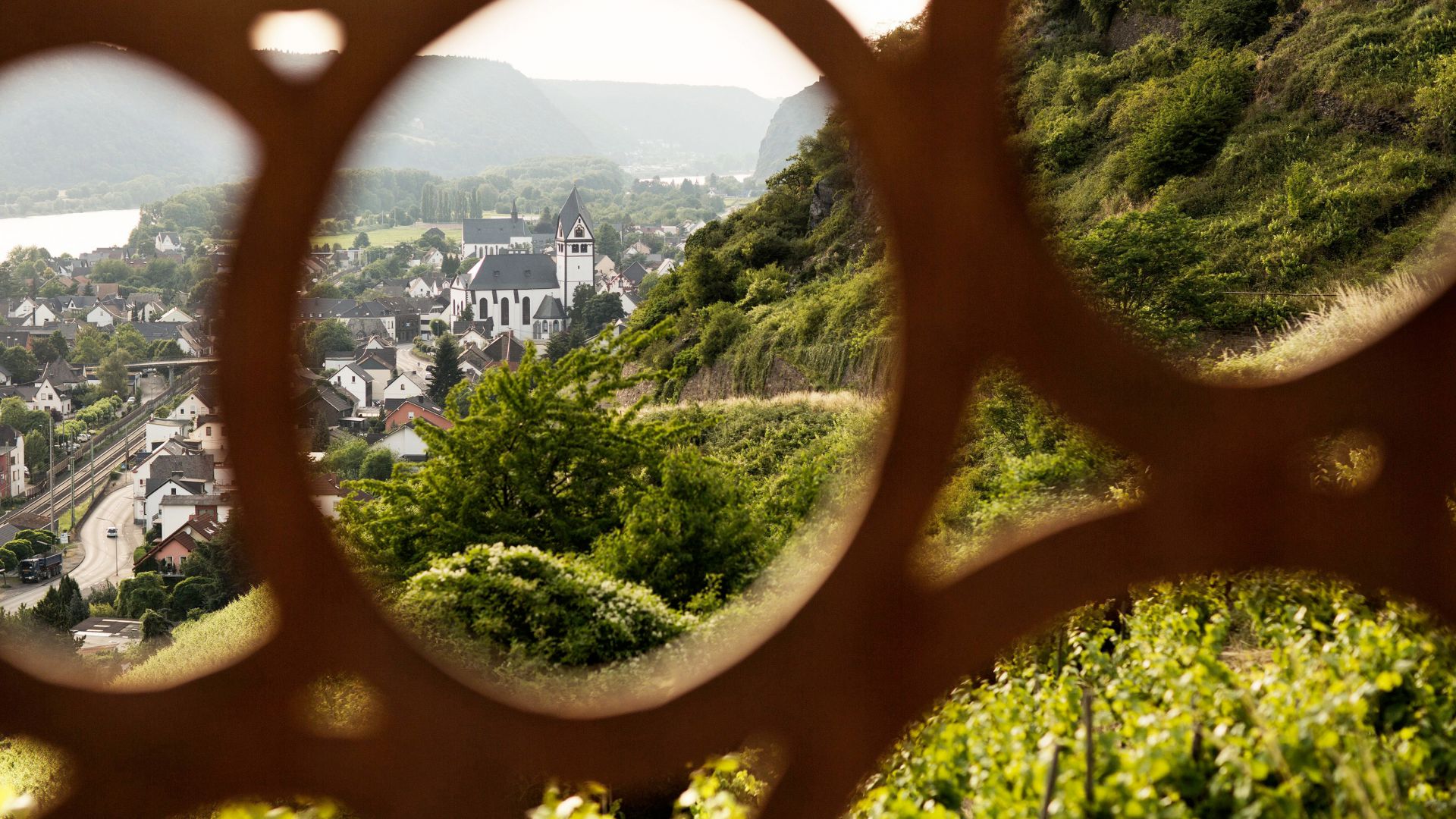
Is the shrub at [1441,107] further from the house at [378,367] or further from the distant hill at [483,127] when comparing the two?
the distant hill at [483,127]

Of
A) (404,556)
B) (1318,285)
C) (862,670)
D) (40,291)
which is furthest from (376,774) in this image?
(40,291)

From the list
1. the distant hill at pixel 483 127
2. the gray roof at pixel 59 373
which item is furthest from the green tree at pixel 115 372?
the distant hill at pixel 483 127

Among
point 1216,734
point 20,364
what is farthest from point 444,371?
point 1216,734

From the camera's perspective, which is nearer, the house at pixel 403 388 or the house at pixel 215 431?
the house at pixel 215 431

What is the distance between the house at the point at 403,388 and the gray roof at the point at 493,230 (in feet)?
91.9

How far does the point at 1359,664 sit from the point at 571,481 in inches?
218

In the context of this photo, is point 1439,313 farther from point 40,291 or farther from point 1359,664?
point 40,291

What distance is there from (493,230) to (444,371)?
28343mm

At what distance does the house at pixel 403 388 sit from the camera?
68.0 ft

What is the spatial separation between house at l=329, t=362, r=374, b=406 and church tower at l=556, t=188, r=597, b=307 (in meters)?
22.2

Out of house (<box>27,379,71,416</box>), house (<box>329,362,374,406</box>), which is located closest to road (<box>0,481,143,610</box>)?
house (<box>27,379,71,416</box>)

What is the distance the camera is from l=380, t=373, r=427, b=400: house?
20734 millimetres

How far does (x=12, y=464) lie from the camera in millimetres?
16109

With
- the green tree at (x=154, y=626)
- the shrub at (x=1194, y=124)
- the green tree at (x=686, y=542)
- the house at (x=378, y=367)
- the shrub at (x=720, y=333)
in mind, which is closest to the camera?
the green tree at (x=686, y=542)
